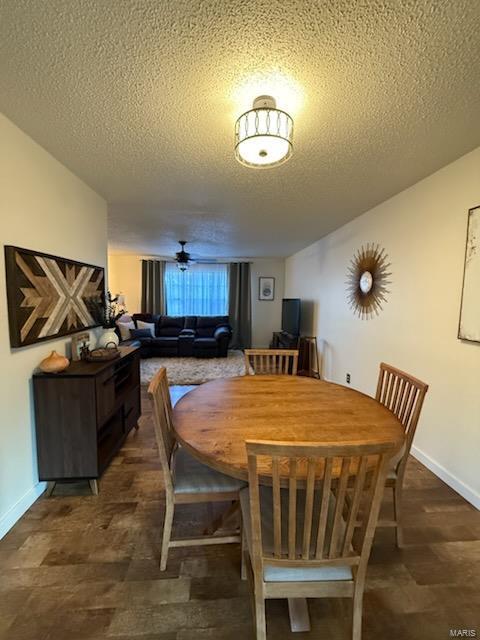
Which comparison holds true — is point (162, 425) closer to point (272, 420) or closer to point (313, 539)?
point (272, 420)

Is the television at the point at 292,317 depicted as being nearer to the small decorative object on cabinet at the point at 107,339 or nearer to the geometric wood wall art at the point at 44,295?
the small decorative object on cabinet at the point at 107,339

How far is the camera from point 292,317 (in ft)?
18.0

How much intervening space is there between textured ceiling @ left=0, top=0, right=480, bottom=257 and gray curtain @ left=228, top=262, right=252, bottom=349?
470cm

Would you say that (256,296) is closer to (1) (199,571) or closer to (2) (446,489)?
(2) (446,489)

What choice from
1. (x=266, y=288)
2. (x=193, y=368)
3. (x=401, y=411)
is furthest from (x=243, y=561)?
(x=266, y=288)

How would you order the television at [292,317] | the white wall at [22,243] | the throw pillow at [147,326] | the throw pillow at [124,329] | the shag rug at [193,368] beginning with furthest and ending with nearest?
the throw pillow at [147,326] < the throw pillow at [124,329] < the television at [292,317] < the shag rug at [193,368] < the white wall at [22,243]

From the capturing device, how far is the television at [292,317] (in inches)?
209

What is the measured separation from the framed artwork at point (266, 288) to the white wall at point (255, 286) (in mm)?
82

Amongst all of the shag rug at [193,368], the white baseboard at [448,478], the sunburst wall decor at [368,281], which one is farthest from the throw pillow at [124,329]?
the white baseboard at [448,478]

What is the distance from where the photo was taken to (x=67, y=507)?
1858 millimetres

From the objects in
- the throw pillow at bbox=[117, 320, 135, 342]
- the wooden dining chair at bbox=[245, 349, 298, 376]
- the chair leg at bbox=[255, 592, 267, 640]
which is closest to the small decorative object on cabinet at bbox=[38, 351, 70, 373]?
the wooden dining chair at bbox=[245, 349, 298, 376]

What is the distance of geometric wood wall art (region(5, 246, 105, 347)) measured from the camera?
1.68 m

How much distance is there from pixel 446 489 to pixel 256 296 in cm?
578

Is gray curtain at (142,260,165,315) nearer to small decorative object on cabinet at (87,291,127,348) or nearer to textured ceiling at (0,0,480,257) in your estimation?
small decorative object on cabinet at (87,291,127,348)
